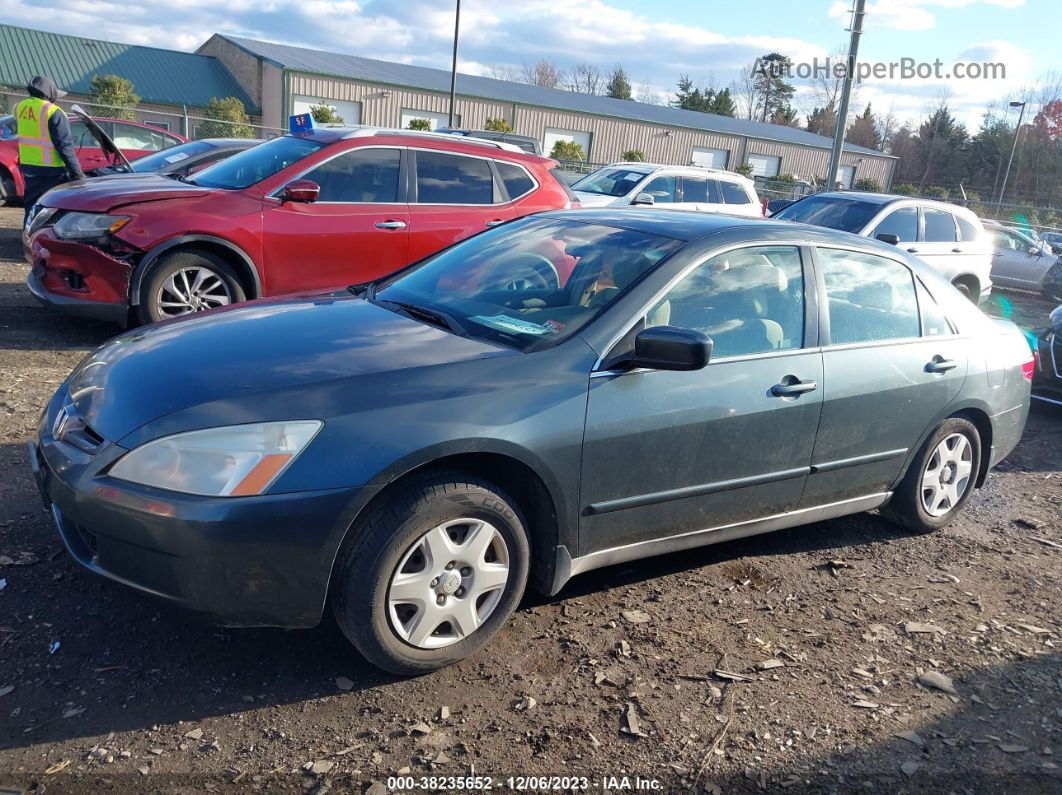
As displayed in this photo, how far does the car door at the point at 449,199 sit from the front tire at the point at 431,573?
4683mm

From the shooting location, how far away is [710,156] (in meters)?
48.7

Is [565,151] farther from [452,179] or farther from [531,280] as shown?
[531,280]

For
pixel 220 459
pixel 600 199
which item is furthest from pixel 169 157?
pixel 220 459

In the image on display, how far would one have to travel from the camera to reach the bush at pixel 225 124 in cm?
2455

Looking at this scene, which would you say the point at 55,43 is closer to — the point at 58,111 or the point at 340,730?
the point at 58,111

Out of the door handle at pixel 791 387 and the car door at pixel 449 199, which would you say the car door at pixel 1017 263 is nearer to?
the car door at pixel 449 199

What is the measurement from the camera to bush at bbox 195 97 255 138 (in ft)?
80.5

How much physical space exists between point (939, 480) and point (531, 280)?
2.52 meters

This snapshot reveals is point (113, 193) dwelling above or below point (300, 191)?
below

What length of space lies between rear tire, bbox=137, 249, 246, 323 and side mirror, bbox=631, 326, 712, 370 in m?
4.05

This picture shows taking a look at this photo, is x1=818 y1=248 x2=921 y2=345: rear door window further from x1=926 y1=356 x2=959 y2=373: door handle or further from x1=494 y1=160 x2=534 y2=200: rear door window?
x1=494 y1=160 x2=534 y2=200: rear door window

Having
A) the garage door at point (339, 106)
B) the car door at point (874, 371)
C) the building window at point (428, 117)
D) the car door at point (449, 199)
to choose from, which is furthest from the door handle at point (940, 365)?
the building window at point (428, 117)

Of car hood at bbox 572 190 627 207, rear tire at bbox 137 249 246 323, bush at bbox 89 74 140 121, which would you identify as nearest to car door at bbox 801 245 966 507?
rear tire at bbox 137 249 246 323

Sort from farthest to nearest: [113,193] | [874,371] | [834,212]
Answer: [834,212]
[113,193]
[874,371]
